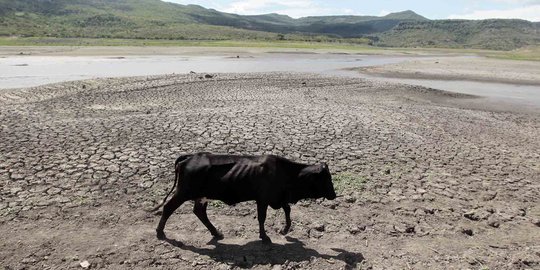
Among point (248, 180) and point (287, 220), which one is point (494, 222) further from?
point (248, 180)

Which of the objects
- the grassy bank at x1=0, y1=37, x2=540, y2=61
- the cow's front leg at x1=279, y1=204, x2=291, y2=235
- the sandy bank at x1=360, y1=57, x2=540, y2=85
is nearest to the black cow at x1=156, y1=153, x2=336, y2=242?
the cow's front leg at x1=279, y1=204, x2=291, y2=235

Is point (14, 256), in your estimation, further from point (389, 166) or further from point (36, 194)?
point (389, 166)

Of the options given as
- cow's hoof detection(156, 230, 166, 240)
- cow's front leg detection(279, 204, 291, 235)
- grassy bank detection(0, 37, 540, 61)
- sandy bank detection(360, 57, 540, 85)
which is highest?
grassy bank detection(0, 37, 540, 61)

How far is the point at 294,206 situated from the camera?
32.3ft

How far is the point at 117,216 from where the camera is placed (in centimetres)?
909

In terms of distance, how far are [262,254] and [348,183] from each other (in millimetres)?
4383

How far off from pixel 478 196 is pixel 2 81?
34.7 m

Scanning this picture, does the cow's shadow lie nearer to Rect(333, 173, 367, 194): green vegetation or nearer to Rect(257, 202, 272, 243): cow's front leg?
Rect(257, 202, 272, 243): cow's front leg

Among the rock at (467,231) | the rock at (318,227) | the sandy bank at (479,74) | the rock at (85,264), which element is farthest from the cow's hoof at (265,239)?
the sandy bank at (479,74)

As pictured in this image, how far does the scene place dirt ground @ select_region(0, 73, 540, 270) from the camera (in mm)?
7672

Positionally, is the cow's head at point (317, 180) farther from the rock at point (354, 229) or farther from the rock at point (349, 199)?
the rock at point (349, 199)

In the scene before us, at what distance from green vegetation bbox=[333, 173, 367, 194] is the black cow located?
3286mm

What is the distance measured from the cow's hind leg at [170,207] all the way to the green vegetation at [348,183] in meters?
4.58

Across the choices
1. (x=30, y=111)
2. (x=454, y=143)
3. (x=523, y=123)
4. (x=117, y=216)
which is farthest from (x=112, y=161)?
(x=523, y=123)
